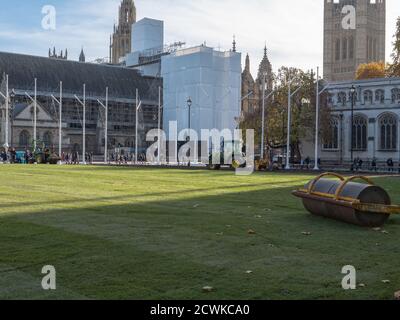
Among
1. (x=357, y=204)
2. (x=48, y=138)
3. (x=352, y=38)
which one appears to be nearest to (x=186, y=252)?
(x=357, y=204)

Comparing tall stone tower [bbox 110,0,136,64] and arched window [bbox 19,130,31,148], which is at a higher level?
tall stone tower [bbox 110,0,136,64]

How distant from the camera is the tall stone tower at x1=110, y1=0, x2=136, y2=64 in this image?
150m

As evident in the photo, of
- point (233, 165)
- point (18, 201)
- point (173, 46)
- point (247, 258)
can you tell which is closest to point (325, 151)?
point (233, 165)

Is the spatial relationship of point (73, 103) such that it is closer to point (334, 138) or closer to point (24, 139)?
point (24, 139)

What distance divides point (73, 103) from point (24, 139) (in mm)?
15479

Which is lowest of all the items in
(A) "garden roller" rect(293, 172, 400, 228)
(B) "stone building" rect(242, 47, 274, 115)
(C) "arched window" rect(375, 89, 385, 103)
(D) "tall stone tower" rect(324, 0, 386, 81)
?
(A) "garden roller" rect(293, 172, 400, 228)

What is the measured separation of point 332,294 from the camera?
257 inches

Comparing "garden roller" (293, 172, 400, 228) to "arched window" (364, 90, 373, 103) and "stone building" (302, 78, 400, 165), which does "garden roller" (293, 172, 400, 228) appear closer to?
"stone building" (302, 78, 400, 165)

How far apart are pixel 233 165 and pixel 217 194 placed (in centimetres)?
2636

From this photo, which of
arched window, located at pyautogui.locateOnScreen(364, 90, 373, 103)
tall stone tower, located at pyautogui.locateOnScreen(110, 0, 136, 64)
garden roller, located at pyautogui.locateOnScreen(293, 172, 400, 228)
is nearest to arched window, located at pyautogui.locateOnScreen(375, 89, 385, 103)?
arched window, located at pyautogui.locateOnScreen(364, 90, 373, 103)

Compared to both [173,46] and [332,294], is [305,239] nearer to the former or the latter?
[332,294]

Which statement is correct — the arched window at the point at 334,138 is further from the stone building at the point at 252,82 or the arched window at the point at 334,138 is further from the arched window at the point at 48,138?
the stone building at the point at 252,82

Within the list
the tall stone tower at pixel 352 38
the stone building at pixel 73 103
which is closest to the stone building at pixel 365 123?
the stone building at pixel 73 103

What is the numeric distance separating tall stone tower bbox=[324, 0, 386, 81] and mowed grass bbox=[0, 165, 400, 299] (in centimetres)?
12393
